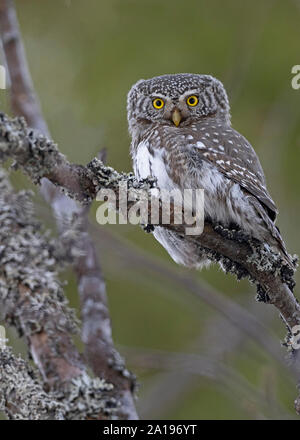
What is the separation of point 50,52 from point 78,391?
3.73m

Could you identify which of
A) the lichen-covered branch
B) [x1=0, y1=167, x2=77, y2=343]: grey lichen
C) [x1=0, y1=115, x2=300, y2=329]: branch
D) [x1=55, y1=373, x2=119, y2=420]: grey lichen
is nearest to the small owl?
[x1=0, y1=115, x2=300, y2=329]: branch

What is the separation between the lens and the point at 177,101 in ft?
12.8

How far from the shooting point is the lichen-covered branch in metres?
2.83

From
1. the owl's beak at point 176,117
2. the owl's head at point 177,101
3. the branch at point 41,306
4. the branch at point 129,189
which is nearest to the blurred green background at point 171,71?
the owl's head at point 177,101

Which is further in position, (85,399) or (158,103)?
(158,103)

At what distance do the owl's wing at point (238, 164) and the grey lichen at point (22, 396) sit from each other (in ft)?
4.24

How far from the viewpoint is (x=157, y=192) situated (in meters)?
3.00

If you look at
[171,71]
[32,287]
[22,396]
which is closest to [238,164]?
[32,287]

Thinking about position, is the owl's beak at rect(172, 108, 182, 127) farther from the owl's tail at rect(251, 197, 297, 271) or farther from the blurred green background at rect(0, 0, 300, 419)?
the blurred green background at rect(0, 0, 300, 419)

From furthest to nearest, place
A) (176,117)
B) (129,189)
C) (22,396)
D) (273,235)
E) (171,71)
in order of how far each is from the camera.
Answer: (171,71), (176,117), (273,235), (22,396), (129,189)

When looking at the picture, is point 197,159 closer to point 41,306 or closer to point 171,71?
point 41,306

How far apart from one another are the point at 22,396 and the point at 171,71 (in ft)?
10.9

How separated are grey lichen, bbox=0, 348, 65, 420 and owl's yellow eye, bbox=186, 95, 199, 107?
190 cm

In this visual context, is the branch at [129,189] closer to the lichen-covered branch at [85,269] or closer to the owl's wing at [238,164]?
the lichen-covered branch at [85,269]
